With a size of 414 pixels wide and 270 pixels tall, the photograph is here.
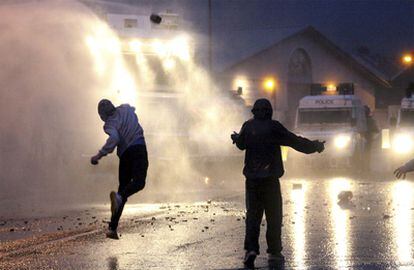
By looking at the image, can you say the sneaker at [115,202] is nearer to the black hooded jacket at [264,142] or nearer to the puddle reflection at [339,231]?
the black hooded jacket at [264,142]

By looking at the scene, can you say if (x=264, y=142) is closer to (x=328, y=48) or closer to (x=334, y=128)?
(x=334, y=128)

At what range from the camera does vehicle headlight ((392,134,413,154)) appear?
26.5 metres

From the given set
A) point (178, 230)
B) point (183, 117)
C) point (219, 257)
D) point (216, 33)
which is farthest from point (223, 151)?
point (216, 33)

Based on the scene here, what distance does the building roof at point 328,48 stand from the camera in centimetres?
5711

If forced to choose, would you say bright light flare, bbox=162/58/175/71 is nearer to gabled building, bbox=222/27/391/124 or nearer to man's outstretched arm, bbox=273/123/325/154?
man's outstretched arm, bbox=273/123/325/154

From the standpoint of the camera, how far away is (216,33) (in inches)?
2318

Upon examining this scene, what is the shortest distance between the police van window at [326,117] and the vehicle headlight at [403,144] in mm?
1759

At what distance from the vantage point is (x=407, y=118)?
2761cm

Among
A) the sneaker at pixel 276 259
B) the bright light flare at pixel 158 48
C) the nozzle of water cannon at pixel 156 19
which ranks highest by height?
the nozzle of water cannon at pixel 156 19

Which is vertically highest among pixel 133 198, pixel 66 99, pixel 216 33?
pixel 216 33

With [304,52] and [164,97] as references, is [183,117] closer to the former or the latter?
[164,97]

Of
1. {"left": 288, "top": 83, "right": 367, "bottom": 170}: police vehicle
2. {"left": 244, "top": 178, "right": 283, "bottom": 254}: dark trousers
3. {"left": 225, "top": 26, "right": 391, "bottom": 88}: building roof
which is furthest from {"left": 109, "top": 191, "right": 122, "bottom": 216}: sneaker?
{"left": 225, "top": 26, "right": 391, "bottom": 88}: building roof

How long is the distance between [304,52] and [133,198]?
4518 cm

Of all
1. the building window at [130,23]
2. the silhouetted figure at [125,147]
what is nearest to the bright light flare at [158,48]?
the building window at [130,23]
